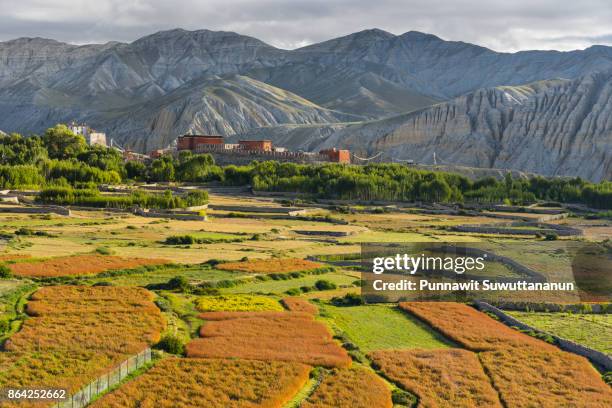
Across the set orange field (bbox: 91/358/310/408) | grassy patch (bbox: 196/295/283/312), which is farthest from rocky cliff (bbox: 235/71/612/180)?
orange field (bbox: 91/358/310/408)

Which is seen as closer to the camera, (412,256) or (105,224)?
(412,256)

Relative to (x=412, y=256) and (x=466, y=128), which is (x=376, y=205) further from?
(x=466, y=128)

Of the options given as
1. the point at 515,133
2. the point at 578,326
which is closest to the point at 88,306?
the point at 578,326

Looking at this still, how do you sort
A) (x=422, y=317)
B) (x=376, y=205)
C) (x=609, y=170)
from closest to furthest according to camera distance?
1. (x=422, y=317)
2. (x=376, y=205)
3. (x=609, y=170)

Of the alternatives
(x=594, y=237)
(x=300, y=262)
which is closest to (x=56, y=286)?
(x=300, y=262)

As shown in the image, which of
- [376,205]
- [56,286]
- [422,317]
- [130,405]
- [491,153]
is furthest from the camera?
[491,153]

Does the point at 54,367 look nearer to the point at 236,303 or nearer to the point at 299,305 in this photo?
the point at 236,303

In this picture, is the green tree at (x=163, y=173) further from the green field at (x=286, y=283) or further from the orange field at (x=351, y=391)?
the orange field at (x=351, y=391)
